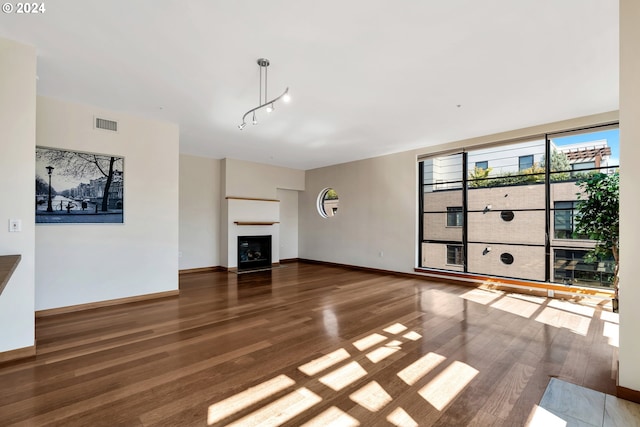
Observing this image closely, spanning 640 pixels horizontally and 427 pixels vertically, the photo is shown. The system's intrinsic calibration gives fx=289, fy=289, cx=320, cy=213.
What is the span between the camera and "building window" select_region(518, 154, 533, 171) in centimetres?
512

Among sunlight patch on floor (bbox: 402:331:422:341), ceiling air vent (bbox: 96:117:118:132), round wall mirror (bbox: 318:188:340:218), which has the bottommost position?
sunlight patch on floor (bbox: 402:331:422:341)

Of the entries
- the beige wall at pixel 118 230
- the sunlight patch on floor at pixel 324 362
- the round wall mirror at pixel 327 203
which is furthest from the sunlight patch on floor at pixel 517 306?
the beige wall at pixel 118 230

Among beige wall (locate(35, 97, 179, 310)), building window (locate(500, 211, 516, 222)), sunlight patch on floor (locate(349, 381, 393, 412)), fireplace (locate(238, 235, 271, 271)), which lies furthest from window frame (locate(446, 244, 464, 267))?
beige wall (locate(35, 97, 179, 310))

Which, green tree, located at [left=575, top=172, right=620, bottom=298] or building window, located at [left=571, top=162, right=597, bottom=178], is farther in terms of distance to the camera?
building window, located at [left=571, top=162, right=597, bottom=178]

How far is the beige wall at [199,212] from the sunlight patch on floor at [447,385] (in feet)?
20.1

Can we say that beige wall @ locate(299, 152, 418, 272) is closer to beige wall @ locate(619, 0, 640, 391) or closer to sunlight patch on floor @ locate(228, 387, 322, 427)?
beige wall @ locate(619, 0, 640, 391)

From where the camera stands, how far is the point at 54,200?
3.83m

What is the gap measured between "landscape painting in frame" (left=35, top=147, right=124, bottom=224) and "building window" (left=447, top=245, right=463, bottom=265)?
235 inches

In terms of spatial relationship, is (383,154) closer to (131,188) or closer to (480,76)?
(480,76)

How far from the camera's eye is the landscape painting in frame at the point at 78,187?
376 centimetres

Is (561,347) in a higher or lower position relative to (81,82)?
lower

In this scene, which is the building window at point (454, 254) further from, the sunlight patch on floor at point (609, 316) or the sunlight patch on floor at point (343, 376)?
the sunlight patch on floor at point (343, 376)

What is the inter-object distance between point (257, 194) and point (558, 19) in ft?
22.0

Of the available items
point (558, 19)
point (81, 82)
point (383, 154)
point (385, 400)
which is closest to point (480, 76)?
point (558, 19)
